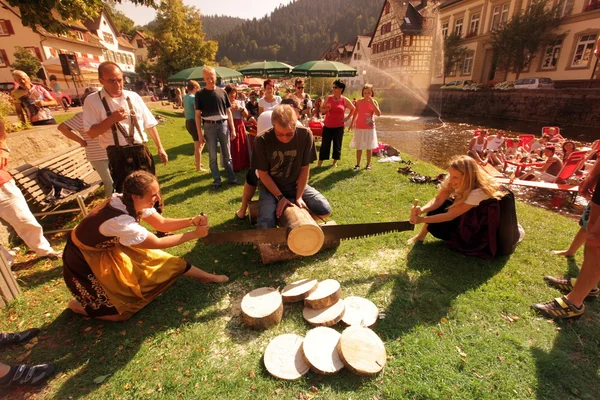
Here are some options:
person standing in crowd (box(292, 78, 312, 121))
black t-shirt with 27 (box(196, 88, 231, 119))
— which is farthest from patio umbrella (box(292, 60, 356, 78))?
black t-shirt with 27 (box(196, 88, 231, 119))

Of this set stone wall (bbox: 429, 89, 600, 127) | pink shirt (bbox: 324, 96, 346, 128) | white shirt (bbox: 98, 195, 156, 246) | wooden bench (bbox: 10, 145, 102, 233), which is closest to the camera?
white shirt (bbox: 98, 195, 156, 246)

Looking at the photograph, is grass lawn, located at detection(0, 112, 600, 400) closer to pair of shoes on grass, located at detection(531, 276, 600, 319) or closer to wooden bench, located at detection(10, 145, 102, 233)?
pair of shoes on grass, located at detection(531, 276, 600, 319)

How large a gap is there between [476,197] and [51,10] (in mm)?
6786

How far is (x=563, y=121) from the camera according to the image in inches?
757

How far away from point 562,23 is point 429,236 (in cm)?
2990

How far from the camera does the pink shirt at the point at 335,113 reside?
739 cm

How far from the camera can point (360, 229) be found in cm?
392

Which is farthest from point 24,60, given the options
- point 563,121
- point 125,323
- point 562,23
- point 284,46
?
point 284,46

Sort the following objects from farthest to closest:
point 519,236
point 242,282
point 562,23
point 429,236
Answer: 1. point 562,23
2. point 429,236
3. point 519,236
4. point 242,282

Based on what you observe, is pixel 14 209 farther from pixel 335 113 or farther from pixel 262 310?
pixel 335 113

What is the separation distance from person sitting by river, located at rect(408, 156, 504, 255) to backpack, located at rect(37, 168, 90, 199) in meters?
5.55

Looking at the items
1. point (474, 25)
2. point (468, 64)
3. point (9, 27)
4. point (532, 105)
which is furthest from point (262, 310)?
point (9, 27)

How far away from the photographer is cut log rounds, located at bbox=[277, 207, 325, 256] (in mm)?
3234

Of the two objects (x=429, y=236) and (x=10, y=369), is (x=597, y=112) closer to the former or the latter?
(x=429, y=236)
